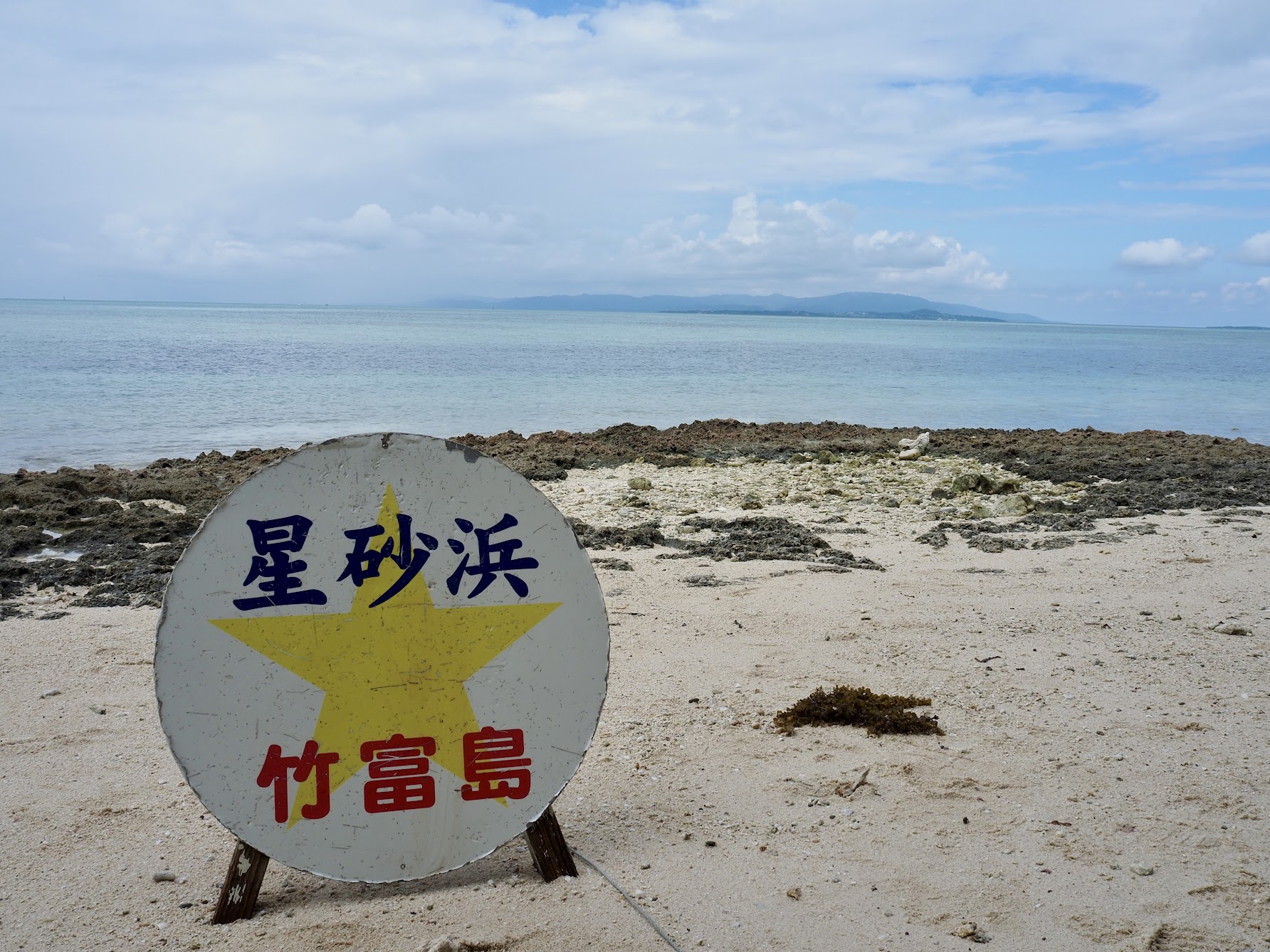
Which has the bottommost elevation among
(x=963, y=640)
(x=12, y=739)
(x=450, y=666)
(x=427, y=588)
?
(x=12, y=739)

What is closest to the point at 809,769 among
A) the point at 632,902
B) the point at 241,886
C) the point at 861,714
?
the point at 861,714

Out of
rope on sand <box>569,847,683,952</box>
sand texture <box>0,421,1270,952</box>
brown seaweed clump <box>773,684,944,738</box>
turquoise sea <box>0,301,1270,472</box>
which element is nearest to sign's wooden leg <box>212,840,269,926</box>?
sand texture <box>0,421,1270,952</box>

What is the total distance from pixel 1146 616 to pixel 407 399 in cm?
2492

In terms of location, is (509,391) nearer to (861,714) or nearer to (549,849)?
(861,714)

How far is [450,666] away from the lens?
2.89 meters


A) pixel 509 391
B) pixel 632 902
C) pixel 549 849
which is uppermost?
pixel 509 391

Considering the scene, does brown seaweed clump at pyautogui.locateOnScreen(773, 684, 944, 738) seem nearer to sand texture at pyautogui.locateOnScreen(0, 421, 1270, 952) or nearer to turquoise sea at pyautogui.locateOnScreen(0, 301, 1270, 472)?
sand texture at pyautogui.locateOnScreen(0, 421, 1270, 952)

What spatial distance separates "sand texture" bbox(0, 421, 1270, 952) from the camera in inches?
115

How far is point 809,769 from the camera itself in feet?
13.0

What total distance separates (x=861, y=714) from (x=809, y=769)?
0.58m

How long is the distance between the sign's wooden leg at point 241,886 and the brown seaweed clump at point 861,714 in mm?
2374

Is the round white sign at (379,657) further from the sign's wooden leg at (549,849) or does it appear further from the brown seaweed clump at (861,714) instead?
the brown seaweed clump at (861,714)

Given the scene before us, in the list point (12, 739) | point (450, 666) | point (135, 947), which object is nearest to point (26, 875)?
point (135, 947)

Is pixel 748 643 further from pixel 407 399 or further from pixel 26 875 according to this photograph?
pixel 407 399
